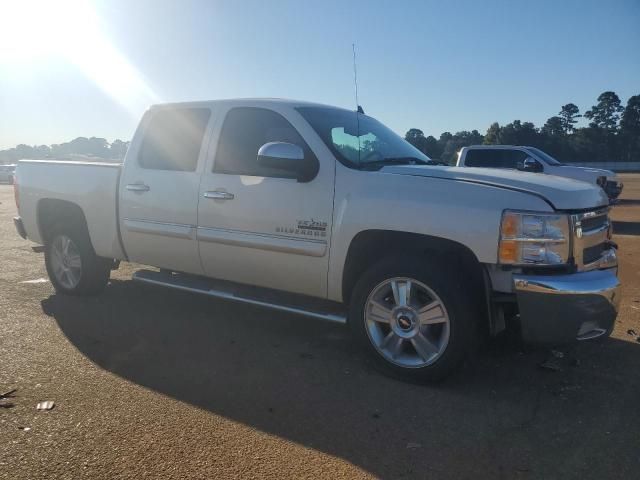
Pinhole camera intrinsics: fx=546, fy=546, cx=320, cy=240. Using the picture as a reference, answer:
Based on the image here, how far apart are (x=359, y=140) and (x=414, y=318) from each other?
5.39ft

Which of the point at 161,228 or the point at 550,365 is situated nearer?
the point at 550,365

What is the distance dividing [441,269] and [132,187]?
3.06m

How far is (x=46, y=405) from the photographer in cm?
336

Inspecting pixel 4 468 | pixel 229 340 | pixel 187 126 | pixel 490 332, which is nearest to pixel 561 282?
pixel 490 332

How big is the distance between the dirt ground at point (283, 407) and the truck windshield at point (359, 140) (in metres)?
1.54

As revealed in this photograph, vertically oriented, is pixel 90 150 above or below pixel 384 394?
above

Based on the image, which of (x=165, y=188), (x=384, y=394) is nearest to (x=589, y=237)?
(x=384, y=394)

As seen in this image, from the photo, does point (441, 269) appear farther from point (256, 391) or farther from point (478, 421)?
Result: point (256, 391)

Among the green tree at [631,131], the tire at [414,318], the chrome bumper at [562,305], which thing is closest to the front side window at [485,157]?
the tire at [414,318]

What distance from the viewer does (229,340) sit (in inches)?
181

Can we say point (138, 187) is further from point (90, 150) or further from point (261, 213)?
point (90, 150)

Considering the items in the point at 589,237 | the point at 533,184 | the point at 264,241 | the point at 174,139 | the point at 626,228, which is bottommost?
the point at 626,228

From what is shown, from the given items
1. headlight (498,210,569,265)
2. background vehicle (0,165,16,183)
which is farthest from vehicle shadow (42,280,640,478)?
background vehicle (0,165,16,183)

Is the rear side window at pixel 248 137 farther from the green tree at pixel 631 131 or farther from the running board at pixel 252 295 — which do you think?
the green tree at pixel 631 131
